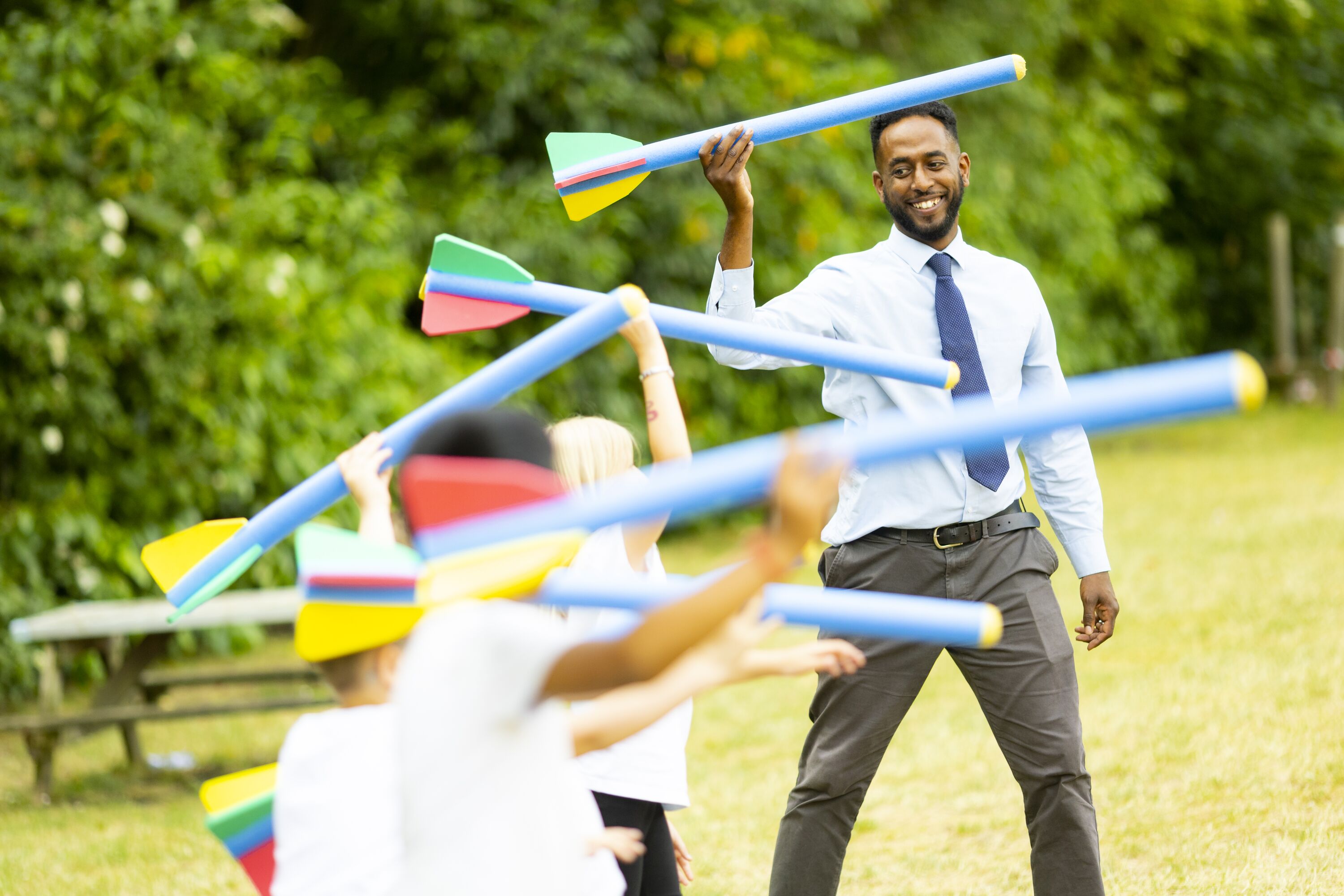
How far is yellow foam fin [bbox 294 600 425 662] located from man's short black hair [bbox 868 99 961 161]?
6.00 ft

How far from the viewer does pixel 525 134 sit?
36.0ft

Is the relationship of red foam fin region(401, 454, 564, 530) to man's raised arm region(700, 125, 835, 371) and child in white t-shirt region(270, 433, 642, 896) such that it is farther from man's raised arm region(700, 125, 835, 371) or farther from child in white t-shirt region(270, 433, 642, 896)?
man's raised arm region(700, 125, 835, 371)

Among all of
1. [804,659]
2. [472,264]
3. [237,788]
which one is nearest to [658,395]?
[472,264]

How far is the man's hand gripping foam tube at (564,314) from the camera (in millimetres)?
2568

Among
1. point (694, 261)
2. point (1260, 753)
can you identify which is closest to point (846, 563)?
point (1260, 753)

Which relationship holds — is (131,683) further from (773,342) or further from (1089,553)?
(773,342)

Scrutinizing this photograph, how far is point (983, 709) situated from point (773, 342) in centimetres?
115

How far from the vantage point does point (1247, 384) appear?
1555 millimetres

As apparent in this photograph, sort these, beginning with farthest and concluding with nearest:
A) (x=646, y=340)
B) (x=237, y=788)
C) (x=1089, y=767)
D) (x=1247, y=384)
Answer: (x=1089, y=767) → (x=646, y=340) → (x=237, y=788) → (x=1247, y=384)

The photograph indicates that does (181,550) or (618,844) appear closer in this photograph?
(618,844)

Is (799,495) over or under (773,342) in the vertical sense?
under

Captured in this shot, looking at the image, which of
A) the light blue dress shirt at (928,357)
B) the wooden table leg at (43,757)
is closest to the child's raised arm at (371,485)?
the light blue dress shirt at (928,357)

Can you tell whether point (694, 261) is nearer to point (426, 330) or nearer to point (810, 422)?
point (810, 422)

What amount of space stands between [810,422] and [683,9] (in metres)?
3.46
